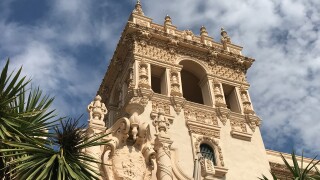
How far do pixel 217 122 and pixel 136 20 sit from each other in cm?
860

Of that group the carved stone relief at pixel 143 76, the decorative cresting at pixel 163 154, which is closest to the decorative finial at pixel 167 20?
the carved stone relief at pixel 143 76

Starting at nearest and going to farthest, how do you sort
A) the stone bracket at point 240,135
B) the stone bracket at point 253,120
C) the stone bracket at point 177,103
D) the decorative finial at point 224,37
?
the stone bracket at point 177,103
the stone bracket at point 240,135
the stone bracket at point 253,120
the decorative finial at point 224,37

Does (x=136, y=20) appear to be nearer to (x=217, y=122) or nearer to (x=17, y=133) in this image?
(x=217, y=122)

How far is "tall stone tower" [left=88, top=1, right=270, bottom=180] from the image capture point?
16922mm

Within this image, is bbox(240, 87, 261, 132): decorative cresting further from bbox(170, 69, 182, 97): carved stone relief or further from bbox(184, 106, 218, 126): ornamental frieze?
bbox(170, 69, 182, 97): carved stone relief

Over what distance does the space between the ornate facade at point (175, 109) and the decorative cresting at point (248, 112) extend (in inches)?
2.3

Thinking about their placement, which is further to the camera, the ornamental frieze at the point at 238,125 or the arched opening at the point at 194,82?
the arched opening at the point at 194,82

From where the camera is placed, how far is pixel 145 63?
86.6 ft

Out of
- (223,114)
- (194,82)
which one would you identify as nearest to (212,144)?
(223,114)

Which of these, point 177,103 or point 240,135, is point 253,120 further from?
point 177,103

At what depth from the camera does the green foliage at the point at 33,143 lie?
1176 centimetres

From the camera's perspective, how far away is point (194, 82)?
30.6 m

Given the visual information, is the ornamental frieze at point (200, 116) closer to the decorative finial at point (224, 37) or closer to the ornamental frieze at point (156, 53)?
the ornamental frieze at point (156, 53)

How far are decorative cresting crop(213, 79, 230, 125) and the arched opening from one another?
1.54 feet
